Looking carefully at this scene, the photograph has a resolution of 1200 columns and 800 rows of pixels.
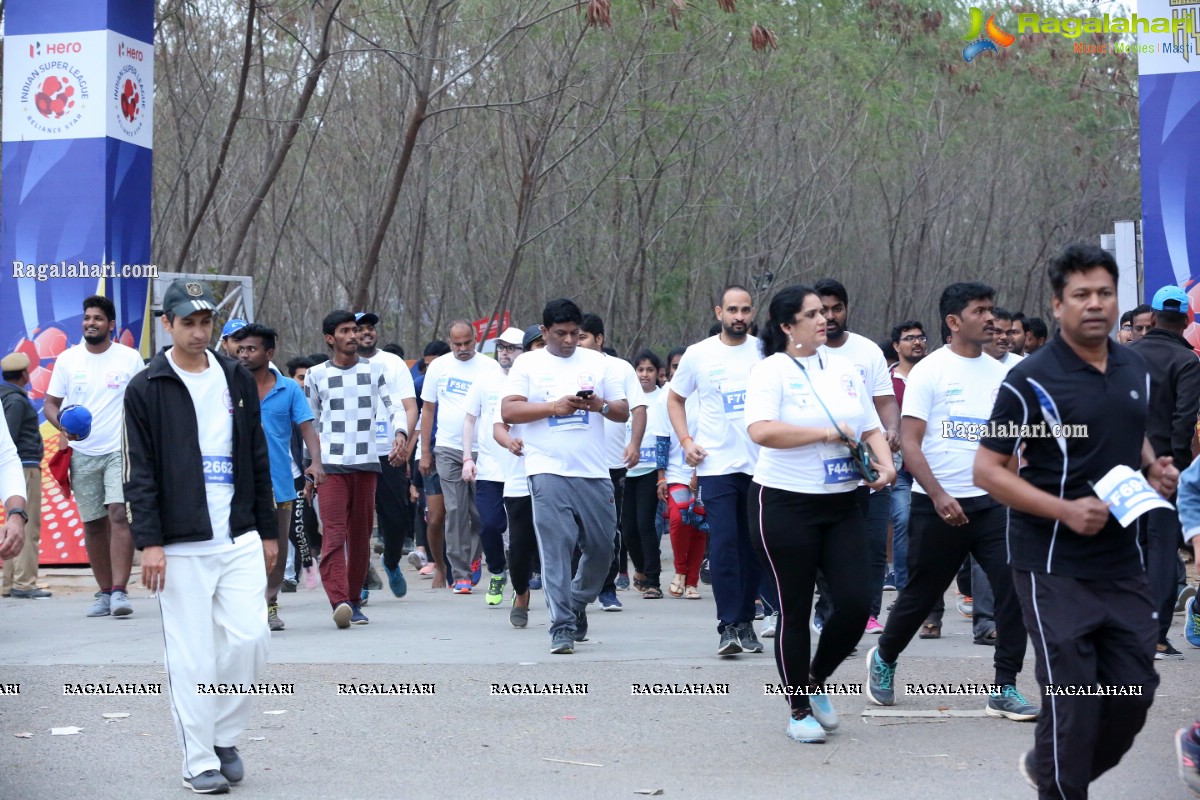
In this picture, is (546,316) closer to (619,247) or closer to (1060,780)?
(1060,780)

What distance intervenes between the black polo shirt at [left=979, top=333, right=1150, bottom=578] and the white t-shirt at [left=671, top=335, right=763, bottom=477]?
3.75m

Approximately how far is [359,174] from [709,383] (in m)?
13.6

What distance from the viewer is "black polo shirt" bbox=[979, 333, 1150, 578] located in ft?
16.0

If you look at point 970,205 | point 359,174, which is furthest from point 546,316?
point 970,205

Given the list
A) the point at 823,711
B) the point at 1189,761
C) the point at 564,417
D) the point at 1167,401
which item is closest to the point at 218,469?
the point at 823,711

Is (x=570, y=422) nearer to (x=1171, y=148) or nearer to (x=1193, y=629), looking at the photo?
(x=1193, y=629)

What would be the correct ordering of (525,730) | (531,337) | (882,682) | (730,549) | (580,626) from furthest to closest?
(531,337)
(580,626)
(730,549)
(882,682)
(525,730)

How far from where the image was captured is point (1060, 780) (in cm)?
478

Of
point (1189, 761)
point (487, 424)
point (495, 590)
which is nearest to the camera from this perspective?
point (1189, 761)

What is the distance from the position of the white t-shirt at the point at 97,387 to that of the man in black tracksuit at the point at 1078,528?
8174 mm

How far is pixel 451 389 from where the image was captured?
1332 cm

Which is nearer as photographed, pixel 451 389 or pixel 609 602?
pixel 609 602

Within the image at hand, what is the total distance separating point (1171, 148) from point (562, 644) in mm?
7783

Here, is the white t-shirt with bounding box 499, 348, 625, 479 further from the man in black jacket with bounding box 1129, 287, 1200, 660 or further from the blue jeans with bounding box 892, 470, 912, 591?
the man in black jacket with bounding box 1129, 287, 1200, 660
